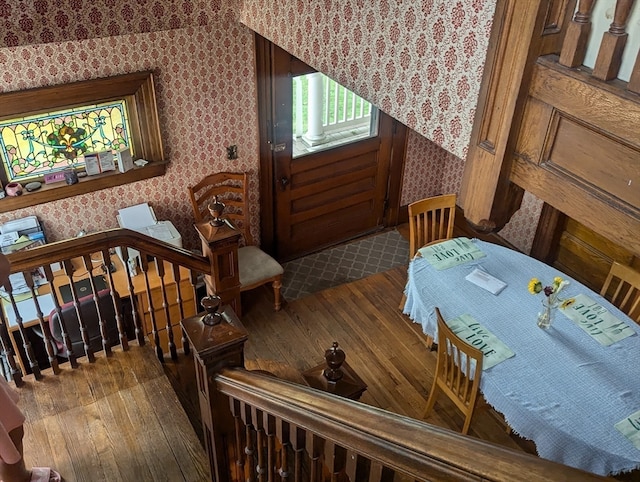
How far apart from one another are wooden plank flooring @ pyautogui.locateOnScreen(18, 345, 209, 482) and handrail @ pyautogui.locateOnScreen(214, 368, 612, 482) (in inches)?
44.0

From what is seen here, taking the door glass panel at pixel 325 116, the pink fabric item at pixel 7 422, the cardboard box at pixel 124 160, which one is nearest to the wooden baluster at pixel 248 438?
the pink fabric item at pixel 7 422

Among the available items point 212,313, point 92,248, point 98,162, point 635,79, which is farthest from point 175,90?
point 635,79

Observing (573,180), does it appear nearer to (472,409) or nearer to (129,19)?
(472,409)

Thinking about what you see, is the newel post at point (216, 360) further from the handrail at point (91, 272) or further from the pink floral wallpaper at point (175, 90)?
the pink floral wallpaper at point (175, 90)

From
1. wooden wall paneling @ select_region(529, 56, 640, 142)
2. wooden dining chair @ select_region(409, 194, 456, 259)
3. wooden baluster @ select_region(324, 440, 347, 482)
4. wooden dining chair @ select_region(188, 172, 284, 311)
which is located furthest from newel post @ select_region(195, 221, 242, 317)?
wooden wall paneling @ select_region(529, 56, 640, 142)

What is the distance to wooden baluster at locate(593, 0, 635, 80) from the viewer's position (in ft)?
4.03

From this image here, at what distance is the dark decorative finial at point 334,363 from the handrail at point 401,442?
0.57 m

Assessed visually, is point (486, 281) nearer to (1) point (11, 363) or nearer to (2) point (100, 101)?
(1) point (11, 363)

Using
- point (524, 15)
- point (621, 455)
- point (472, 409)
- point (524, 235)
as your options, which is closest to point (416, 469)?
point (524, 15)

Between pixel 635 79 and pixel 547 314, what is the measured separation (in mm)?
2235

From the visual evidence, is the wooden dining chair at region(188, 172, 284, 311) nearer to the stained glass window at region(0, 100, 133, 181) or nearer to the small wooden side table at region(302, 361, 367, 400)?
the stained glass window at region(0, 100, 133, 181)

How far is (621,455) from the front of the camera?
106 inches

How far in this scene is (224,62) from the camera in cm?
433

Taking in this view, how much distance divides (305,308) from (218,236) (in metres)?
1.81
